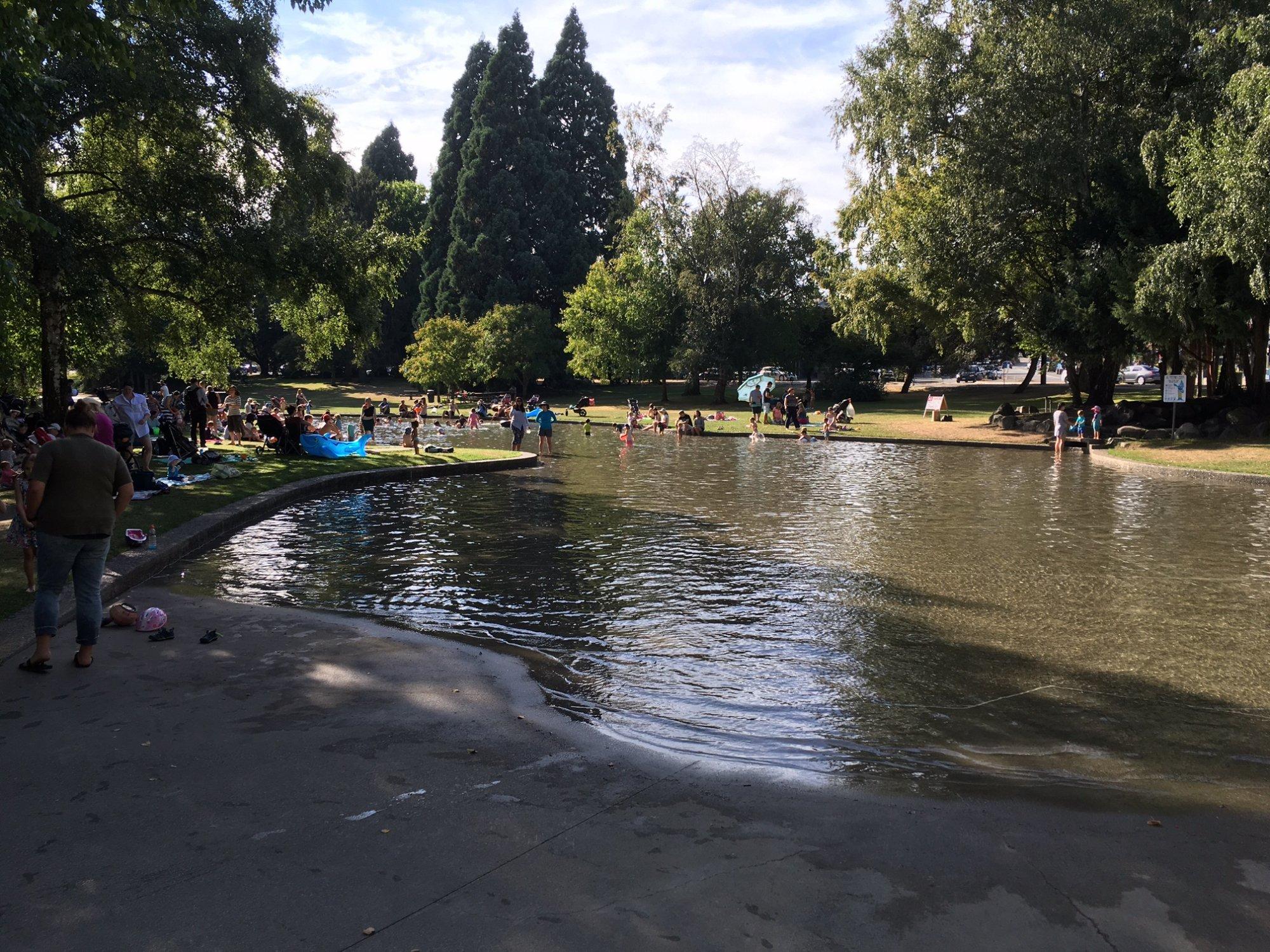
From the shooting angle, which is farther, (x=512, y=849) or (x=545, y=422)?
(x=545, y=422)

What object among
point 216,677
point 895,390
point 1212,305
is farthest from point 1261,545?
point 895,390

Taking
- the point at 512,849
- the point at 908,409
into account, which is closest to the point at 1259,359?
the point at 908,409

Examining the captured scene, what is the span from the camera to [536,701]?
6387mm

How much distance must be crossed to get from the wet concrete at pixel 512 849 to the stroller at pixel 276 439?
17.8 m

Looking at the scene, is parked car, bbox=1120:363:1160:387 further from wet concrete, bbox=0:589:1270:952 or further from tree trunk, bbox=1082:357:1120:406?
wet concrete, bbox=0:589:1270:952

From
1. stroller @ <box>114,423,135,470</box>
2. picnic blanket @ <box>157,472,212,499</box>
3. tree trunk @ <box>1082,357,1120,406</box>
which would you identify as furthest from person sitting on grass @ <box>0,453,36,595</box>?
tree trunk @ <box>1082,357,1120,406</box>

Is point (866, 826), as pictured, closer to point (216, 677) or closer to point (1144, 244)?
point (216, 677)

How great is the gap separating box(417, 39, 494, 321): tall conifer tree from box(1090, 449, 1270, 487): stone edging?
1971 inches

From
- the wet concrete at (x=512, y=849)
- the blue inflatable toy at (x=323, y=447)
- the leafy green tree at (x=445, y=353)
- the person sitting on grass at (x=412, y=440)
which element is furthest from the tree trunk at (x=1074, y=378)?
the wet concrete at (x=512, y=849)

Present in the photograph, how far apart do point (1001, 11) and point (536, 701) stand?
3385cm

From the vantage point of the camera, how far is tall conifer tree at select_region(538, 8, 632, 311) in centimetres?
6944

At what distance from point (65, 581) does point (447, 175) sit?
69.0m

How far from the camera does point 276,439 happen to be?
77.9 feet

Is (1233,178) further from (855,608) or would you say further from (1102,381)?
(855,608)
